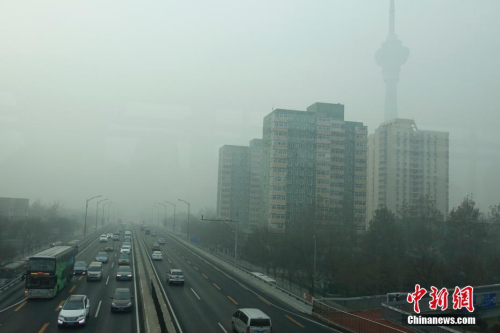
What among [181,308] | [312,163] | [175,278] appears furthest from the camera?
[312,163]

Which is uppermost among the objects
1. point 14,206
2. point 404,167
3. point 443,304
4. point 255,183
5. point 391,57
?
point 391,57

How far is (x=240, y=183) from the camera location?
84.9 metres

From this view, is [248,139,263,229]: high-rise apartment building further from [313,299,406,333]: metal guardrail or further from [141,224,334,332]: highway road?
[313,299,406,333]: metal guardrail

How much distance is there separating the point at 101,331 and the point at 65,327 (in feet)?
4.98

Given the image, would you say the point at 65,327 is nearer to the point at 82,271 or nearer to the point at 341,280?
the point at 82,271

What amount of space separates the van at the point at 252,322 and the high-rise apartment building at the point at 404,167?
52.4 metres

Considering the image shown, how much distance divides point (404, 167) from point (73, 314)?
66.0 m

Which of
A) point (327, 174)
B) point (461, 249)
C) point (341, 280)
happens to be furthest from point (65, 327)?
point (327, 174)

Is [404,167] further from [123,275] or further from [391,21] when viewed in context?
[391,21]

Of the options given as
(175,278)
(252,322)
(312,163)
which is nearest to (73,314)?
(252,322)

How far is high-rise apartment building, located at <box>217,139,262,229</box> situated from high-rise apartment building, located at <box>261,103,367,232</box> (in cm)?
1060

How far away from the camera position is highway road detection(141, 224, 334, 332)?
704 inches

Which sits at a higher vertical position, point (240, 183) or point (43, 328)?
point (240, 183)

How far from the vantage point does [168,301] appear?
22.5 metres
